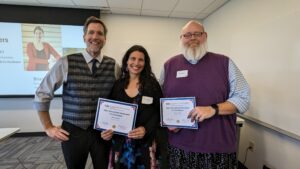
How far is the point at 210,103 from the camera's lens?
1.31 metres

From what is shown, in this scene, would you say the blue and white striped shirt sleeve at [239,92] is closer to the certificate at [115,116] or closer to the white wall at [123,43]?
the certificate at [115,116]

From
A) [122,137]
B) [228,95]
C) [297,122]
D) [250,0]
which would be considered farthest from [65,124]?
[250,0]

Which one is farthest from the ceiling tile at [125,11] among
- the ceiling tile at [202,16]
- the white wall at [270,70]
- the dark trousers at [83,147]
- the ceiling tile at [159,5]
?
the dark trousers at [83,147]

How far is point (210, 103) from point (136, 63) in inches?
23.8

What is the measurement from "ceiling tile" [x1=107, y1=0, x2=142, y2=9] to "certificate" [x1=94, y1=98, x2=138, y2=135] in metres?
2.76

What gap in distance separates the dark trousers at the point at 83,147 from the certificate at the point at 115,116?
0.19m

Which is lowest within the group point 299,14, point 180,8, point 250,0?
point 299,14

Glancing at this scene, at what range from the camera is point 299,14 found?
1.82 metres

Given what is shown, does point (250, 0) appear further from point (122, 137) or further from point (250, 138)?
point (122, 137)

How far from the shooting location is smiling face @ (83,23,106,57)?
1.52 metres

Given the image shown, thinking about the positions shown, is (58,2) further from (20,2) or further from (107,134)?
(107,134)

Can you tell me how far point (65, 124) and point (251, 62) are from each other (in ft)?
7.79

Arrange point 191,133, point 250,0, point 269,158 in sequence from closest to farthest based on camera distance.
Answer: point 191,133
point 269,158
point 250,0

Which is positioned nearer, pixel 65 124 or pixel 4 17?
pixel 65 124
